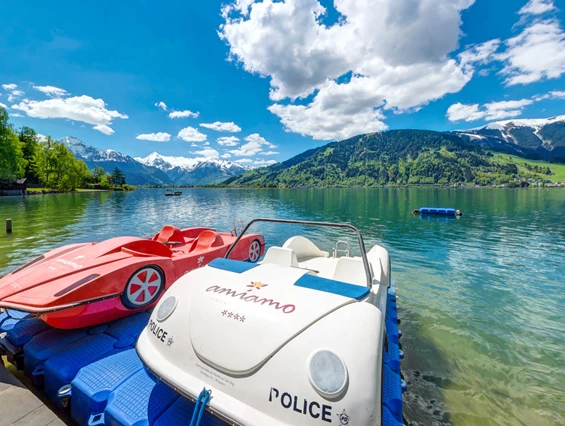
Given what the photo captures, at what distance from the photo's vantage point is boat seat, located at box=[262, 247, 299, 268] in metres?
4.68

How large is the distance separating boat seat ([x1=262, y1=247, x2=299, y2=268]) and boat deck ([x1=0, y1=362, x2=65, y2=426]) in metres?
3.34

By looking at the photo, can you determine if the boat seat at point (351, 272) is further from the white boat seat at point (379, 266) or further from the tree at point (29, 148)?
the tree at point (29, 148)

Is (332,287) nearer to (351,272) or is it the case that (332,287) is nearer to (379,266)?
(351,272)

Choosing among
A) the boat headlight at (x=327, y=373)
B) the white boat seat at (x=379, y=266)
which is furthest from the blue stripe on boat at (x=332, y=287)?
the white boat seat at (x=379, y=266)

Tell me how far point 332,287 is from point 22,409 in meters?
3.91

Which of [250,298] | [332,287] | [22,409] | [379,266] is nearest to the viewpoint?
[250,298]

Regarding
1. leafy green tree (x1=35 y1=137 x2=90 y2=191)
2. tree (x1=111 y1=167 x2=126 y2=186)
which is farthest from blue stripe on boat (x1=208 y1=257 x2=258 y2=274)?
tree (x1=111 y1=167 x2=126 y2=186)

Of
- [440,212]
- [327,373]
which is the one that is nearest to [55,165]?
[440,212]

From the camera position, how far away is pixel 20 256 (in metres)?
12.2

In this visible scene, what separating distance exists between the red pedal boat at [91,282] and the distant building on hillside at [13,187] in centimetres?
8378

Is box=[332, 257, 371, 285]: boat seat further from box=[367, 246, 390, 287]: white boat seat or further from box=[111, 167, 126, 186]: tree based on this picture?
box=[111, 167, 126, 186]: tree

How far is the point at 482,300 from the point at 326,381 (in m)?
9.04

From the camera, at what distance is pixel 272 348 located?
2.19 m

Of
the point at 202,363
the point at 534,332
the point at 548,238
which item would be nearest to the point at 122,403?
the point at 202,363
